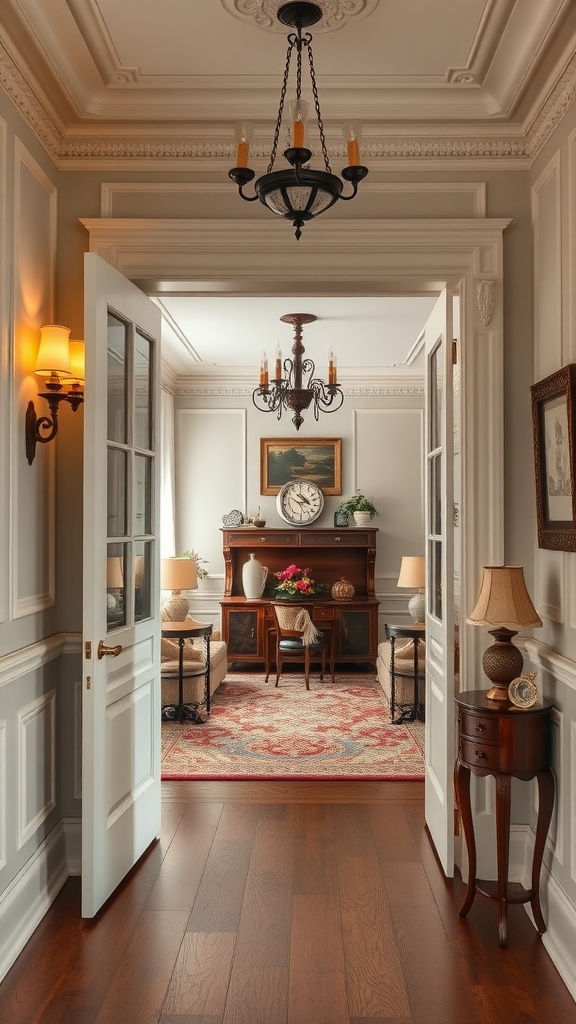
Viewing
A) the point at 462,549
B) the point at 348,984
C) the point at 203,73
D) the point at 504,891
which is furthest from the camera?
the point at 462,549

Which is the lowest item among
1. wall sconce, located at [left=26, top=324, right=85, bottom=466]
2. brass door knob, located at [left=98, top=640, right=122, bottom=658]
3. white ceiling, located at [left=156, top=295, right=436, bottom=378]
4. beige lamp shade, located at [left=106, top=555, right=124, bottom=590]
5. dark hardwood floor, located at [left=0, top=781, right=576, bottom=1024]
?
dark hardwood floor, located at [left=0, top=781, right=576, bottom=1024]

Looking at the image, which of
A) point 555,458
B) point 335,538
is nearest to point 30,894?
point 555,458

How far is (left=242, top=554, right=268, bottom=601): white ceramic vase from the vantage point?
30.4ft

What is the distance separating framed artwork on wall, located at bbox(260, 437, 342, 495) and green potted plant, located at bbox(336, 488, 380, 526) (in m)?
0.33

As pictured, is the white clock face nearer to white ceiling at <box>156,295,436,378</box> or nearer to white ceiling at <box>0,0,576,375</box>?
white ceiling at <box>156,295,436,378</box>

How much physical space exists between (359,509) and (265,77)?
6416mm

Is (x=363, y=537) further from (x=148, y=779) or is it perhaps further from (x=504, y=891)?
(x=504, y=891)

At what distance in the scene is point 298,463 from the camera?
387 inches

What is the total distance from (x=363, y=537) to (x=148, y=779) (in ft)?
19.1

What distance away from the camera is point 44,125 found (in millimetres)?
3551

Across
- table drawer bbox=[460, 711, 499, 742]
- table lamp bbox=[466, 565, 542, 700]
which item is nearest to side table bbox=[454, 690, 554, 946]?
table drawer bbox=[460, 711, 499, 742]

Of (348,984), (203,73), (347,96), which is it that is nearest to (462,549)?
(348,984)

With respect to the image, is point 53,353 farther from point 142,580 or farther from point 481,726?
point 481,726

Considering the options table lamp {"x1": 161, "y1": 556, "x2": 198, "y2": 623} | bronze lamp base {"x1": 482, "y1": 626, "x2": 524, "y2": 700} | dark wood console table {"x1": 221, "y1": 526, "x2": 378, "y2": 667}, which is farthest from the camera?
dark wood console table {"x1": 221, "y1": 526, "x2": 378, "y2": 667}
